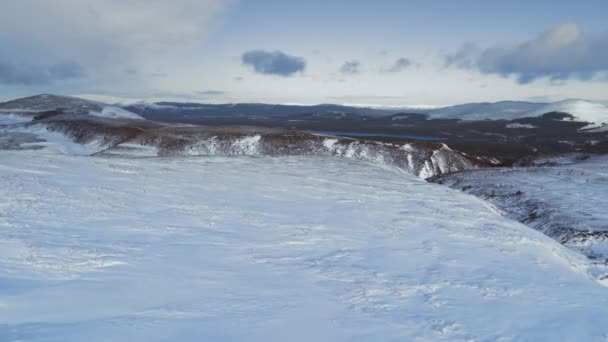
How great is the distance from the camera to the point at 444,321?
378 inches

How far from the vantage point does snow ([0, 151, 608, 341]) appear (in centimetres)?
861

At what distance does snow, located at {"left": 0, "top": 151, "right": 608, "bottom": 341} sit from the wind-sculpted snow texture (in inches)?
161

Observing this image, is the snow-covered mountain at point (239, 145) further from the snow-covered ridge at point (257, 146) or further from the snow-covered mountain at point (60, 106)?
the snow-covered mountain at point (60, 106)

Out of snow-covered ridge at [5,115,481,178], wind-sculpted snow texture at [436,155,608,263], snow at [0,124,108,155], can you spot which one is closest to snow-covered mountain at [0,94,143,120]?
snow at [0,124,108,155]

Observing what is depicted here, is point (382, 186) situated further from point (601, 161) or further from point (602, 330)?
point (601, 161)

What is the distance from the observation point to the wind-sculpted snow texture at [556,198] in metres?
21.3

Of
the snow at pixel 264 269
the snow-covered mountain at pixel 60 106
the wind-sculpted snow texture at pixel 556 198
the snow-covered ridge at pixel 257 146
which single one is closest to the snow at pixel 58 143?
the snow-covered ridge at pixel 257 146

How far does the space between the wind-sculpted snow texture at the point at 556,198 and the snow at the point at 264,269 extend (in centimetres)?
409

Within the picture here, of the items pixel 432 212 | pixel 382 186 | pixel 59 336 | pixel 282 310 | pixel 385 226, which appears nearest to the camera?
pixel 59 336

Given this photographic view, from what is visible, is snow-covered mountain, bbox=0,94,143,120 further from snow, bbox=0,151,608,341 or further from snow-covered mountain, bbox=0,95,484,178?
snow, bbox=0,151,608,341

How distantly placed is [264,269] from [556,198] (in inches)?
1074

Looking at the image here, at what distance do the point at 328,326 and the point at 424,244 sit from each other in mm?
8764

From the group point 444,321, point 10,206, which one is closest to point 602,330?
point 444,321

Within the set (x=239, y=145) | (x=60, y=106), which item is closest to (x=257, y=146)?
(x=239, y=145)
